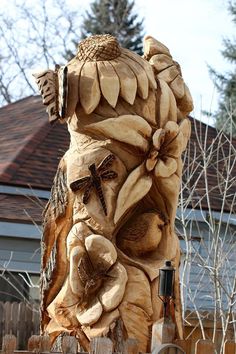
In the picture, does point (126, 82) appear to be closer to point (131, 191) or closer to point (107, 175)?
point (107, 175)

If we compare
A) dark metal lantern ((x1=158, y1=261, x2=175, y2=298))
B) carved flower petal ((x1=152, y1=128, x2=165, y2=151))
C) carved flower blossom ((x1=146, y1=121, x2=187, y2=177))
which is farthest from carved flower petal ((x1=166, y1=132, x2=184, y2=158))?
dark metal lantern ((x1=158, y1=261, x2=175, y2=298))

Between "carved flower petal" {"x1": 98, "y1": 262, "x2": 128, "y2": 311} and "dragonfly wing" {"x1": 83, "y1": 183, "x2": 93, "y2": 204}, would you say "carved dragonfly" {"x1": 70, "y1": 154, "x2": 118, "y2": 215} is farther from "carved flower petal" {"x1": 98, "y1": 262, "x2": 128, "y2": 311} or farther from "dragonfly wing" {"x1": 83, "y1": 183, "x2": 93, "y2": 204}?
"carved flower petal" {"x1": 98, "y1": 262, "x2": 128, "y2": 311}

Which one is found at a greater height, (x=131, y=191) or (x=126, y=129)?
(x=126, y=129)

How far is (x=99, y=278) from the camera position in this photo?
7867 mm

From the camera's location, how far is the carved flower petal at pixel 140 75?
8141 millimetres

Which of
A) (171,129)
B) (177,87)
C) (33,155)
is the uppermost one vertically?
(33,155)

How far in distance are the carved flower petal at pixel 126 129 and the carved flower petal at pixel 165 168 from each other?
0.17m

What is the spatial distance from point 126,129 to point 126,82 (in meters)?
0.37

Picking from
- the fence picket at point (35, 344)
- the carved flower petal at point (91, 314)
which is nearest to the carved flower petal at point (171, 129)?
the carved flower petal at point (91, 314)

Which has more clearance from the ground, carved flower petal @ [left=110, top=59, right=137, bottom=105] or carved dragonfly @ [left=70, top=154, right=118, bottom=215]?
carved flower petal @ [left=110, top=59, right=137, bottom=105]

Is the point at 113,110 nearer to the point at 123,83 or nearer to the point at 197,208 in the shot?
the point at 123,83

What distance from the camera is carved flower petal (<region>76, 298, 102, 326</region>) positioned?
7.75 meters

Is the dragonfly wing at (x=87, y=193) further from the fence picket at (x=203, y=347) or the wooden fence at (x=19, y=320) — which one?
the wooden fence at (x=19, y=320)

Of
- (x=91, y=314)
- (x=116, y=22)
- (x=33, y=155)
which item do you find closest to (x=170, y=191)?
(x=91, y=314)
